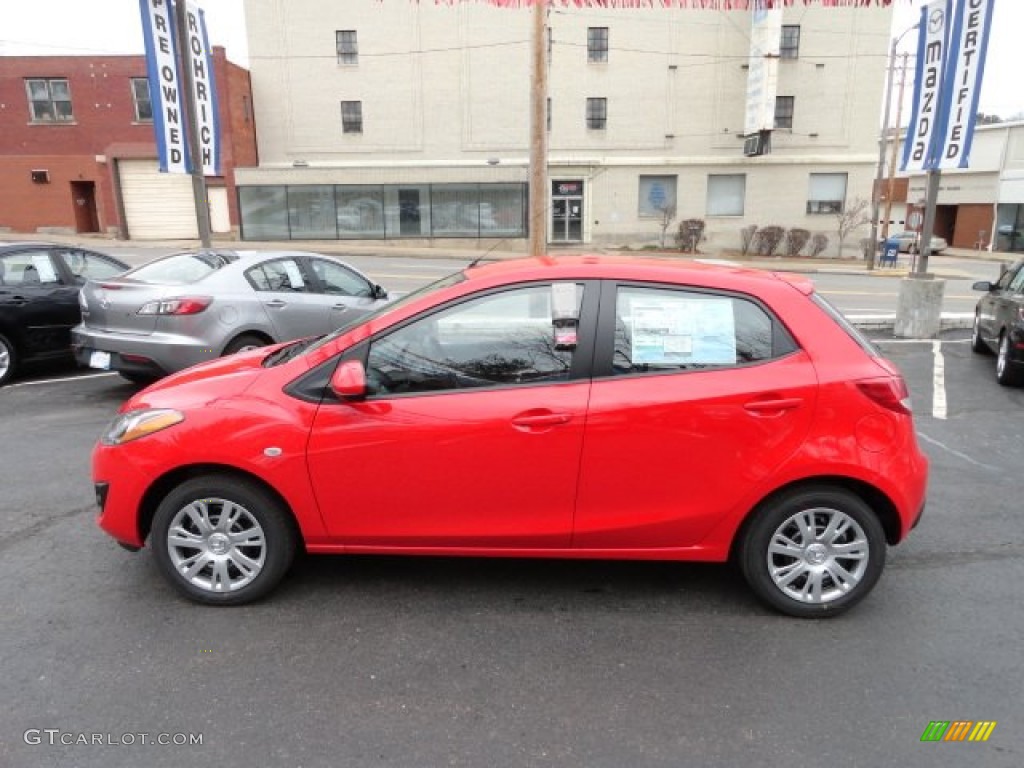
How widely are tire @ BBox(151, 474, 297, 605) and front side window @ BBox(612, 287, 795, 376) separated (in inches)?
68.5

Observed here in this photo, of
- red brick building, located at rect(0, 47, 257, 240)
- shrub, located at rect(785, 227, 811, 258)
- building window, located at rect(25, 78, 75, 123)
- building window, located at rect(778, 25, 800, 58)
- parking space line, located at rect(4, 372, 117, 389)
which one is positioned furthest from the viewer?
shrub, located at rect(785, 227, 811, 258)

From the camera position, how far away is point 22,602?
3631mm

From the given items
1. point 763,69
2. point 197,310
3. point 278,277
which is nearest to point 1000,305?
point 278,277

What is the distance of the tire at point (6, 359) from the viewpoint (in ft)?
26.1

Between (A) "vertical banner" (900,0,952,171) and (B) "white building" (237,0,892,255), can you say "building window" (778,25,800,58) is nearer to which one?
(B) "white building" (237,0,892,255)

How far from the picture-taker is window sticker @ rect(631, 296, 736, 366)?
3.41m

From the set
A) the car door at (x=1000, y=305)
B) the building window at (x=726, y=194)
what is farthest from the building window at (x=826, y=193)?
the car door at (x=1000, y=305)

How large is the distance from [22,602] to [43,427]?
3453mm

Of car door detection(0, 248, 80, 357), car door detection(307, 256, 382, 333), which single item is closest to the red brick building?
car door detection(0, 248, 80, 357)

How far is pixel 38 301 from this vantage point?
8.05m

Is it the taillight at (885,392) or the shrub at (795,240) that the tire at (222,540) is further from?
the shrub at (795,240)

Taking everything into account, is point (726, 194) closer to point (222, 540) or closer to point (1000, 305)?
point (1000, 305)

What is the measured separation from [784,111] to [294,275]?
107 ft

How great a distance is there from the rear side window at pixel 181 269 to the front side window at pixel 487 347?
454cm
